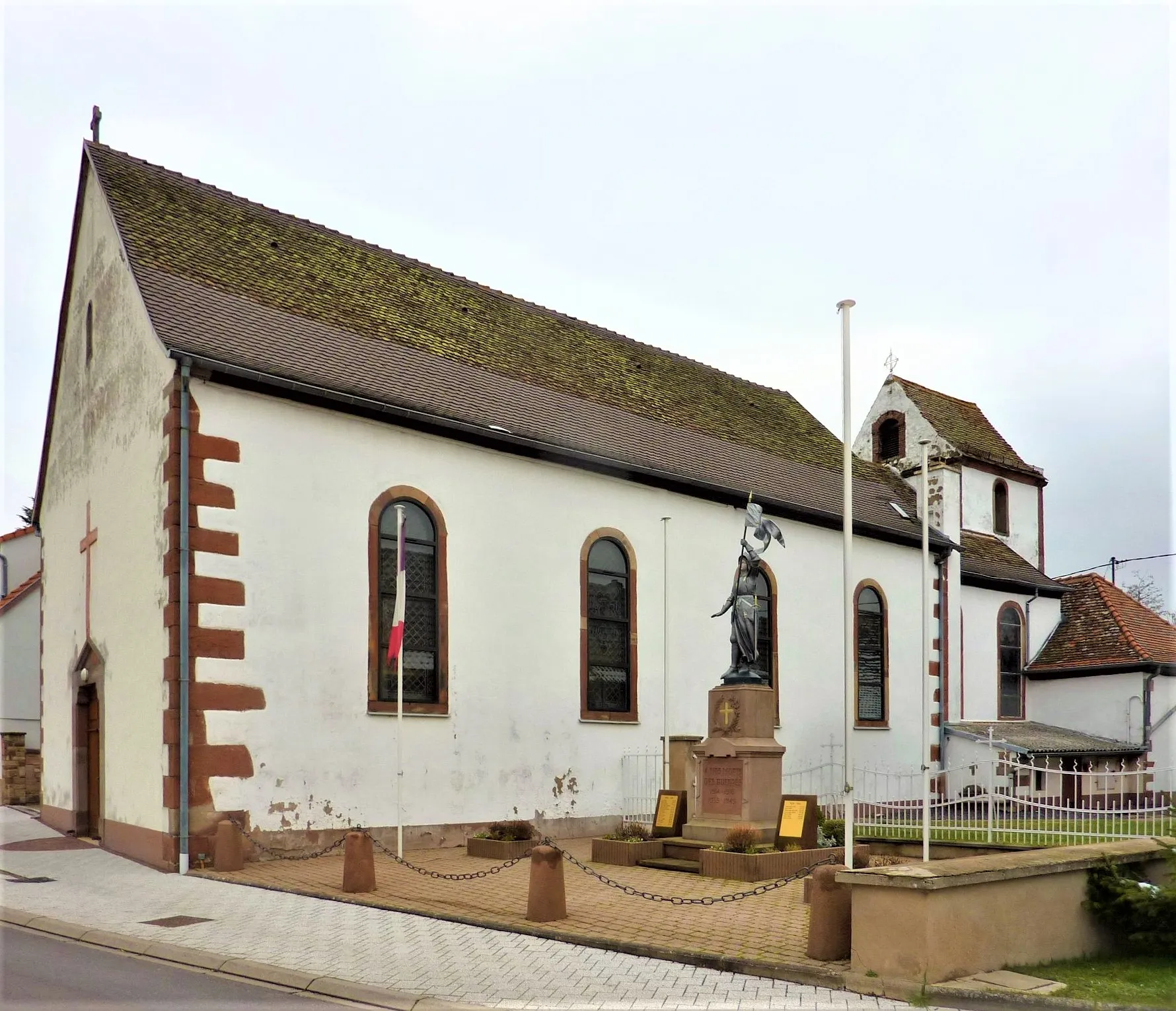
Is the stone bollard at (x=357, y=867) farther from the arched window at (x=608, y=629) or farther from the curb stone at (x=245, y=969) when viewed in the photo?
the arched window at (x=608, y=629)

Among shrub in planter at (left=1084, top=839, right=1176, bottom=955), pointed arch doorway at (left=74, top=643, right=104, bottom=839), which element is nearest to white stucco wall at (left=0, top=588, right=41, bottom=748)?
pointed arch doorway at (left=74, top=643, right=104, bottom=839)

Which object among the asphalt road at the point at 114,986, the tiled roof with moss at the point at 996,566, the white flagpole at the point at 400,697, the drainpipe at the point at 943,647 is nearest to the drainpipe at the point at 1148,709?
the tiled roof with moss at the point at 996,566

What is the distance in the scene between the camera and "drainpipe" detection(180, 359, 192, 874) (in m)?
13.8

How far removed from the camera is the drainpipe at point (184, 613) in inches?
541

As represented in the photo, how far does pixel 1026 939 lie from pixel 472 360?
45.7ft

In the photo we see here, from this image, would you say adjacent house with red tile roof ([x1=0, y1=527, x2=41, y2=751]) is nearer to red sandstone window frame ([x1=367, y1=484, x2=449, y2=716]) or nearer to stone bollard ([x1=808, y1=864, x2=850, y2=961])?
red sandstone window frame ([x1=367, y1=484, x2=449, y2=716])

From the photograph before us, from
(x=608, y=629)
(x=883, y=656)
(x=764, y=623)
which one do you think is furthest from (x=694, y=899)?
(x=883, y=656)

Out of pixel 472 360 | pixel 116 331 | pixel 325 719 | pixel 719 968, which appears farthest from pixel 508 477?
pixel 719 968

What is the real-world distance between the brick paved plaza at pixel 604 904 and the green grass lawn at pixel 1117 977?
1.62m

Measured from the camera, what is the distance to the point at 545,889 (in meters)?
10.5

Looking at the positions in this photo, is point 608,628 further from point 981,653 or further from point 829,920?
point 981,653

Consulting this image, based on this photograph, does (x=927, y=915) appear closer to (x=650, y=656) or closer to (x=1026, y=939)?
(x=1026, y=939)

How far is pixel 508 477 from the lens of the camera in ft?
60.1

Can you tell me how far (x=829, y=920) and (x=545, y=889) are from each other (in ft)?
9.12
